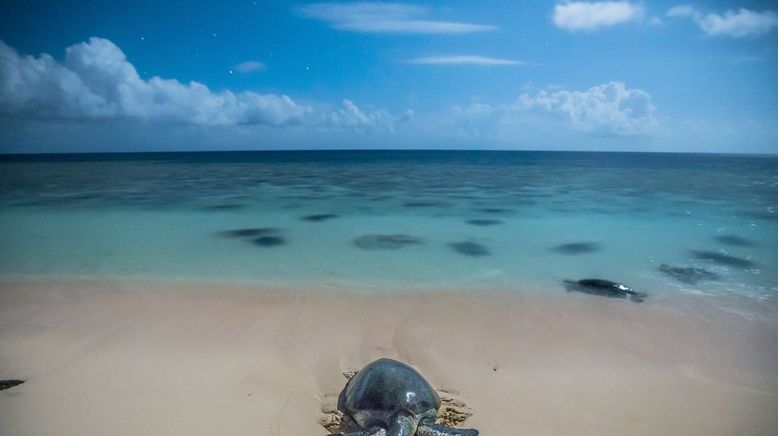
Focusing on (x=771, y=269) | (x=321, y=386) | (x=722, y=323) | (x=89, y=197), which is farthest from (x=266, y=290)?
(x=89, y=197)

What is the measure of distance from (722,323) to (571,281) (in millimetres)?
2407

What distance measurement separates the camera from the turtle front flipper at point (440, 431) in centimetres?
338

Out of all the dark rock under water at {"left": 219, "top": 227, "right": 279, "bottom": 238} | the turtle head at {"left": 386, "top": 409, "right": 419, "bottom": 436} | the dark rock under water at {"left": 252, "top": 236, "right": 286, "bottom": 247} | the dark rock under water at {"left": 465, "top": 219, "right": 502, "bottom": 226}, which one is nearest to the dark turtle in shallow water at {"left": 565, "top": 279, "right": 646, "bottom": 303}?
the turtle head at {"left": 386, "top": 409, "right": 419, "bottom": 436}

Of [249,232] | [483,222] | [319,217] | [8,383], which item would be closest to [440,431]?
[8,383]

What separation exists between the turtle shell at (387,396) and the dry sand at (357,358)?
1.34ft

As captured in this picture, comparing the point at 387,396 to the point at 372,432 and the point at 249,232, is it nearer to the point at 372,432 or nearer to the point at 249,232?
the point at 372,432

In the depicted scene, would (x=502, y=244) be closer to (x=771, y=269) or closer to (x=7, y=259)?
(x=771, y=269)

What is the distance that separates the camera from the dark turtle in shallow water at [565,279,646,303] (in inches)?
288

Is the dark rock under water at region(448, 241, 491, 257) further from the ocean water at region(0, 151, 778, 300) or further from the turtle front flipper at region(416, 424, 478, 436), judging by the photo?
the turtle front flipper at region(416, 424, 478, 436)

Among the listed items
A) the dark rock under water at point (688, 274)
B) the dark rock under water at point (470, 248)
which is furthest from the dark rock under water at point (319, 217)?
the dark rock under water at point (688, 274)

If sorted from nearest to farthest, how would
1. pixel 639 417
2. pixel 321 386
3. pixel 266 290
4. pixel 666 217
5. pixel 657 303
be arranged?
pixel 639 417 → pixel 321 386 → pixel 657 303 → pixel 266 290 → pixel 666 217

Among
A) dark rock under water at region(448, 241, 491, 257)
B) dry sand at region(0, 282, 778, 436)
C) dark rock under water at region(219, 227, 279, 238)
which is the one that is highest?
dark rock under water at region(219, 227, 279, 238)

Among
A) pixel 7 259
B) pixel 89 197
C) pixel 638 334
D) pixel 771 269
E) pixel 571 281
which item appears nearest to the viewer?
pixel 638 334

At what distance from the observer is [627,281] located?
826 cm
